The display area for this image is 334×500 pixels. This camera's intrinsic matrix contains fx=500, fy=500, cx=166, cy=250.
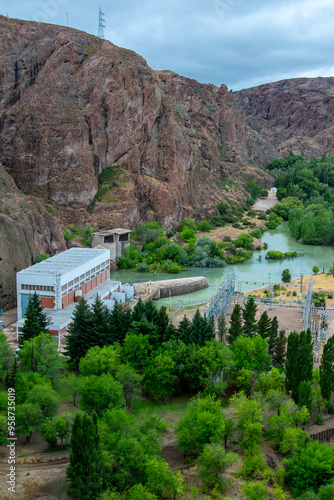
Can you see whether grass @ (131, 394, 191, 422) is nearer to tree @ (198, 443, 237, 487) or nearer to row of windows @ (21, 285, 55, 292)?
tree @ (198, 443, 237, 487)

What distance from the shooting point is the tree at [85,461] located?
1978 centimetres

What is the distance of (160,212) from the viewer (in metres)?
84.8

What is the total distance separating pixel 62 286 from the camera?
39.9m

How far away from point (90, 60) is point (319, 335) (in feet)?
210

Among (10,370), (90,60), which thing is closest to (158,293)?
(10,370)

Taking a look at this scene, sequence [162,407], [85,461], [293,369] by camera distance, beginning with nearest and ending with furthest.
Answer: [85,461]
[293,369]
[162,407]

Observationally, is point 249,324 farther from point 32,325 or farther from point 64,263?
point 64,263

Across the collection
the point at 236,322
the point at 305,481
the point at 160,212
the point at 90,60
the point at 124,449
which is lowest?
the point at 305,481

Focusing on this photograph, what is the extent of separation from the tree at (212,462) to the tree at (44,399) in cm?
769

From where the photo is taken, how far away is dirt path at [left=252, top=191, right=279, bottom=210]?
112738 mm

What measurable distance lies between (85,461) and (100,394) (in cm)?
565

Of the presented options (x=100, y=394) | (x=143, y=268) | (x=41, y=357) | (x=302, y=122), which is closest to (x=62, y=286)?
(x=41, y=357)

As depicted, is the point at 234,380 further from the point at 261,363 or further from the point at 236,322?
the point at 236,322

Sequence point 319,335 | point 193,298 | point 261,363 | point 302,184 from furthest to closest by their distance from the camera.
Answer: point 302,184 < point 193,298 < point 319,335 < point 261,363
